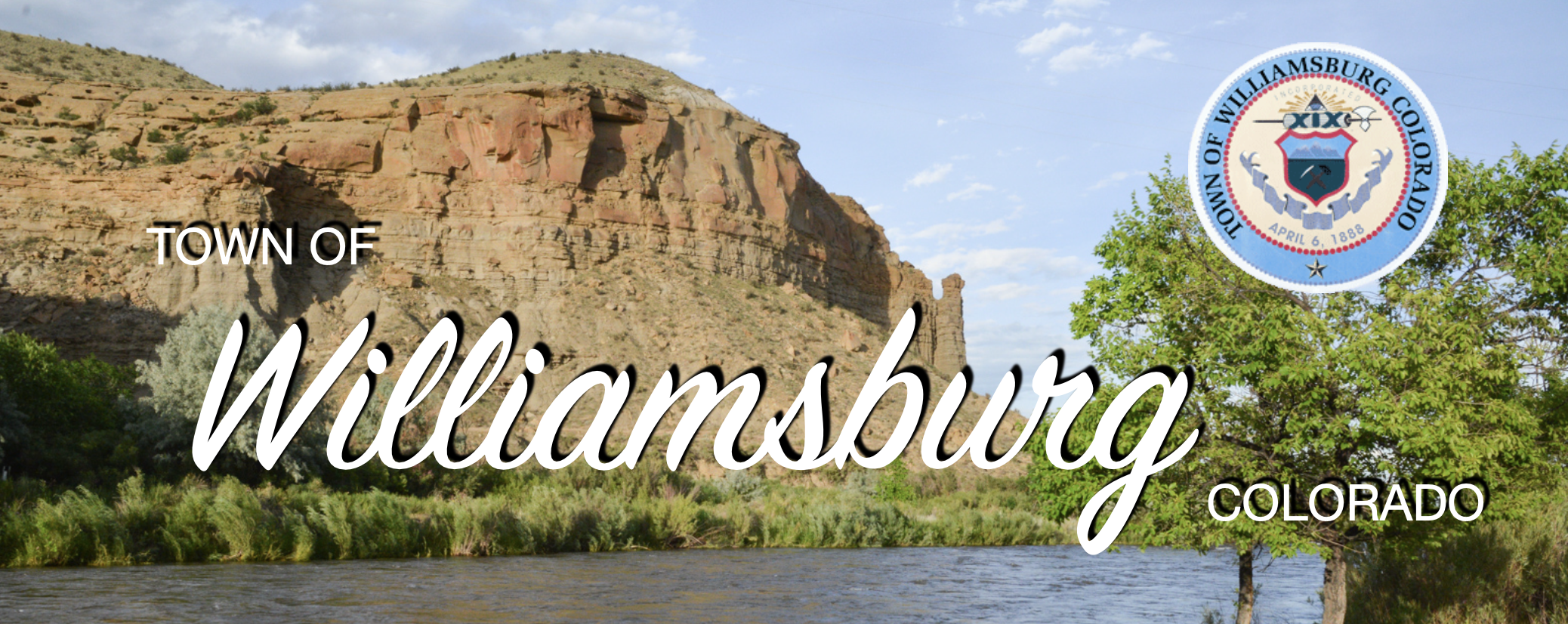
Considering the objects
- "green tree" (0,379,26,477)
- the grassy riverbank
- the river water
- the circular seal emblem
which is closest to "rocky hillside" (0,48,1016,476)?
the grassy riverbank

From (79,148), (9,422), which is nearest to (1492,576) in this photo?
(9,422)

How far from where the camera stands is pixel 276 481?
29.4 m

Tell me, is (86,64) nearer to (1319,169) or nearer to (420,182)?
(420,182)

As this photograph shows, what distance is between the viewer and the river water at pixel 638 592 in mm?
16672

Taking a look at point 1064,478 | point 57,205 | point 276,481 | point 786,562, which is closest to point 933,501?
point 786,562

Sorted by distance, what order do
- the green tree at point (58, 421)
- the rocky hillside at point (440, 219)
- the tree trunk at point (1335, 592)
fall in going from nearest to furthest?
the tree trunk at point (1335, 592) → the green tree at point (58, 421) → the rocky hillside at point (440, 219)

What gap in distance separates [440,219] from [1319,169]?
60525mm

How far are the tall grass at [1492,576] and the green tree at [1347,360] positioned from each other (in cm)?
174

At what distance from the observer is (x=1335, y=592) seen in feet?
42.2

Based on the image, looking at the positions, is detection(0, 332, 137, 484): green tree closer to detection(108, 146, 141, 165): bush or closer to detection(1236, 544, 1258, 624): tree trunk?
detection(1236, 544, 1258, 624): tree trunk

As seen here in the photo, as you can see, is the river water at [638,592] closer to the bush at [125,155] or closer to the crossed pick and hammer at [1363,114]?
the crossed pick and hammer at [1363,114]

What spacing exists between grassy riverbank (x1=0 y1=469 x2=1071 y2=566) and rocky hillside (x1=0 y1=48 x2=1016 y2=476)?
16518 millimetres

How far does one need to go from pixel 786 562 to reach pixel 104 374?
87.5ft

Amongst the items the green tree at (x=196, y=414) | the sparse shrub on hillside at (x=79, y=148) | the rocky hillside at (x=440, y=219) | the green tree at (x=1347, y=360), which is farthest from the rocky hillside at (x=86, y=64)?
the green tree at (x=1347, y=360)
